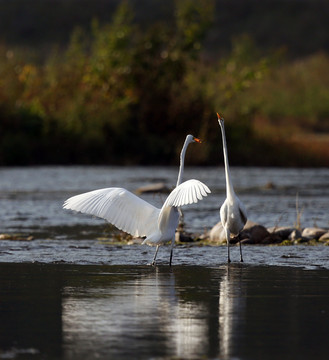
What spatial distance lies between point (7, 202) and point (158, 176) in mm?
8855

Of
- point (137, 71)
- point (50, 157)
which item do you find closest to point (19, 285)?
point (50, 157)

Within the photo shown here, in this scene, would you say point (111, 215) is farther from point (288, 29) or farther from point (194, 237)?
point (288, 29)

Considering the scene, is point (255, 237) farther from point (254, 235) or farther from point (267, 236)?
point (267, 236)

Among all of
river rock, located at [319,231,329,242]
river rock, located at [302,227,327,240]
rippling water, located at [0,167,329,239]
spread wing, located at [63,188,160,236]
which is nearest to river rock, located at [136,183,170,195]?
rippling water, located at [0,167,329,239]

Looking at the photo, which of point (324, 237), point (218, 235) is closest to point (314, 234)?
point (324, 237)

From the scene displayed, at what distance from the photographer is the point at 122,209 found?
12344mm

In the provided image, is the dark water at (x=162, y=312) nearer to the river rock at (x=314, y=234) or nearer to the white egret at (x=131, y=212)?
the white egret at (x=131, y=212)

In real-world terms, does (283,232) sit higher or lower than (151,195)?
lower

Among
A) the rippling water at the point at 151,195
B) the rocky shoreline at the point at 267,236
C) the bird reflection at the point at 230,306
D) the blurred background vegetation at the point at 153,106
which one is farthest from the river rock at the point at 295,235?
the blurred background vegetation at the point at 153,106

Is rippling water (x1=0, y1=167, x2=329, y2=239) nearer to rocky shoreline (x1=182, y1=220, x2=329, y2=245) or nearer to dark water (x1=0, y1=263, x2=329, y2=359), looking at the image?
rocky shoreline (x1=182, y1=220, x2=329, y2=245)

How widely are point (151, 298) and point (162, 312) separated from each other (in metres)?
0.83

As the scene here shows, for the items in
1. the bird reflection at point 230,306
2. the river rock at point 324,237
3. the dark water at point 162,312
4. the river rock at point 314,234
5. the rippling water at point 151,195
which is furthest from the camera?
the rippling water at point 151,195

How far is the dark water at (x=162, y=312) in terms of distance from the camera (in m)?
7.22

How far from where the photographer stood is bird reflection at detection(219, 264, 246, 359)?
293 inches
